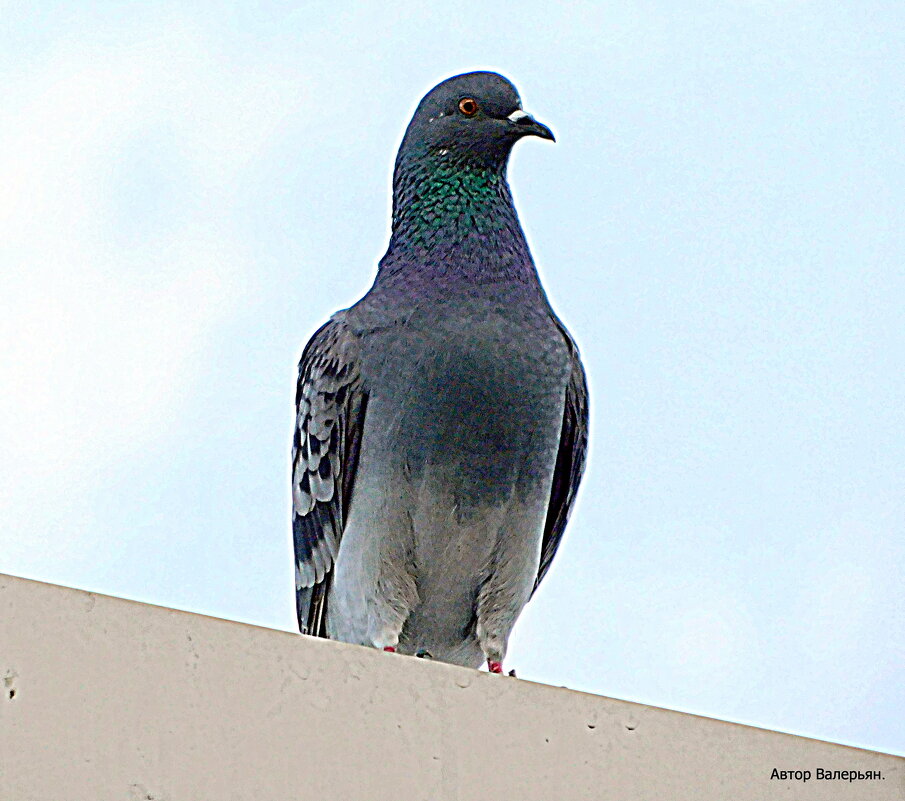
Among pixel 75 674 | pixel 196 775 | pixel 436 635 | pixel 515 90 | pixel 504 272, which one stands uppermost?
pixel 515 90

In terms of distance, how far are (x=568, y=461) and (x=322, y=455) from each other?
1.01 metres

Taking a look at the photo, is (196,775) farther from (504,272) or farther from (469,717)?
(504,272)

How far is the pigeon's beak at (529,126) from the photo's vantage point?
17.3ft

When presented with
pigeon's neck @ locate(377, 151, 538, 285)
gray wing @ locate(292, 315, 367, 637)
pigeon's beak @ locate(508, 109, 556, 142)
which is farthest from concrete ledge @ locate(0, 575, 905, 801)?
pigeon's beak @ locate(508, 109, 556, 142)

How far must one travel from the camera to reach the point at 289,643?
2.69 metres

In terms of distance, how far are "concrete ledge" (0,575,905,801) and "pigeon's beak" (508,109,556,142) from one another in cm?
288

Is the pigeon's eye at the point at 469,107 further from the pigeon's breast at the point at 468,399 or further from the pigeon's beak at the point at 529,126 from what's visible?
the pigeon's breast at the point at 468,399

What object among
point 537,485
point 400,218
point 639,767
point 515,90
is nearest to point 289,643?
point 639,767

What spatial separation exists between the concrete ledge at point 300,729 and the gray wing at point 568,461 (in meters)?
2.16

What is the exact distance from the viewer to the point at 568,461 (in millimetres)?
5230

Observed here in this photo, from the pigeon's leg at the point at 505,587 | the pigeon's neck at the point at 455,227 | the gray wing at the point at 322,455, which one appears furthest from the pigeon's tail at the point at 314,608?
the pigeon's neck at the point at 455,227

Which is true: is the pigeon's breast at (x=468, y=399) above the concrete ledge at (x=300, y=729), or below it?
above

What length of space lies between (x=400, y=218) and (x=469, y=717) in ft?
9.47

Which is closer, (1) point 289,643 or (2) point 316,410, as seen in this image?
(1) point 289,643
